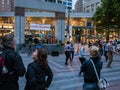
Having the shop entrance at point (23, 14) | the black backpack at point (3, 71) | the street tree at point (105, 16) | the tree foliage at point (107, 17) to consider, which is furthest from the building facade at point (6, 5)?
the black backpack at point (3, 71)

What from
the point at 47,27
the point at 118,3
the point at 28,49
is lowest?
the point at 28,49

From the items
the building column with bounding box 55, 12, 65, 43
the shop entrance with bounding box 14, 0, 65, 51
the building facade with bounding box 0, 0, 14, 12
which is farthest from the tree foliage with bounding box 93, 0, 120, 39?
the building facade with bounding box 0, 0, 14, 12

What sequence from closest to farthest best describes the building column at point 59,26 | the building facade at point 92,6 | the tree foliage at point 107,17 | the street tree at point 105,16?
the building column at point 59,26 → the tree foliage at point 107,17 → the street tree at point 105,16 → the building facade at point 92,6

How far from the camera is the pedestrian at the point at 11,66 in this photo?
17.5 feet

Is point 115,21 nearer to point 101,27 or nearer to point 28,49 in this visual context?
point 101,27

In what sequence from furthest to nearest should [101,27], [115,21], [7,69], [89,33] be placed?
[89,33]
[101,27]
[115,21]
[7,69]

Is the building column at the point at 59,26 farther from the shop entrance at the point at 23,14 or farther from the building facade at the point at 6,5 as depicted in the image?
the building facade at the point at 6,5

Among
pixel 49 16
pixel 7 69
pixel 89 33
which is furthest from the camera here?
pixel 89 33

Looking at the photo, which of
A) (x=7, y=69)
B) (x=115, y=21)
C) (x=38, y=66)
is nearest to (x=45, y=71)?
(x=38, y=66)

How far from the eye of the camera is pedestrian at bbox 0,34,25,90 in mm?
5320

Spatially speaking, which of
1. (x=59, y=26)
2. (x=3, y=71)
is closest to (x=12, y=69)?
(x=3, y=71)

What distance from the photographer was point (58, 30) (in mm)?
40281

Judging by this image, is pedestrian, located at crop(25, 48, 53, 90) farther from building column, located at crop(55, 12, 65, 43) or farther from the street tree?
the street tree

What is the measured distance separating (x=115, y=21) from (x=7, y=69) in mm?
42987
